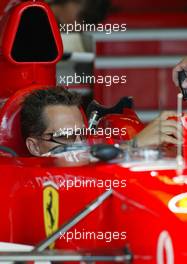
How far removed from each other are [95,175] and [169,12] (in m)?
2.55

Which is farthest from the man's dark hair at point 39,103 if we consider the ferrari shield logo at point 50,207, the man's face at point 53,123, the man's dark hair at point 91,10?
the man's dark hair at point 91,10

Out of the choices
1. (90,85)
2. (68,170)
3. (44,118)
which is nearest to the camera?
(68,170)

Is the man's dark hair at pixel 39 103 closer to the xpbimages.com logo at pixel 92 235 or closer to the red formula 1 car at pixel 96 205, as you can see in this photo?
the red formula 1 car at pixel 96 205

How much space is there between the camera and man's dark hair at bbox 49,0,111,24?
3237mm

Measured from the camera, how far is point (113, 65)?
354 centimetres

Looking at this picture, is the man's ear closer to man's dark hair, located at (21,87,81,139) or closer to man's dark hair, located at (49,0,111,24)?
man's dark hair, located at (21,87,81,139)

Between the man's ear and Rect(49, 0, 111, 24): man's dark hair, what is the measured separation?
1380mm

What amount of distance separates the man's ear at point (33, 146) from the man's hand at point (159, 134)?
0.22m

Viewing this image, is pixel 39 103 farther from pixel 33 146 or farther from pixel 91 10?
pixel 91 10

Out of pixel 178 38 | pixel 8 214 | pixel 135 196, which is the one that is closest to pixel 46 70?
pixel 8 214

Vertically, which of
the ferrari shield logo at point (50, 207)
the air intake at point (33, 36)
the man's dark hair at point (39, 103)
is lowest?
the ferrari shield logo at point (50, 207)

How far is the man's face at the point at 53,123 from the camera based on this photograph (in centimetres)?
173

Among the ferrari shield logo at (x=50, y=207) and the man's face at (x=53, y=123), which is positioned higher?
the man's face at (x=53, y=123)

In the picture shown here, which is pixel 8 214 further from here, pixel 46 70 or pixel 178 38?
pixel 178 38
